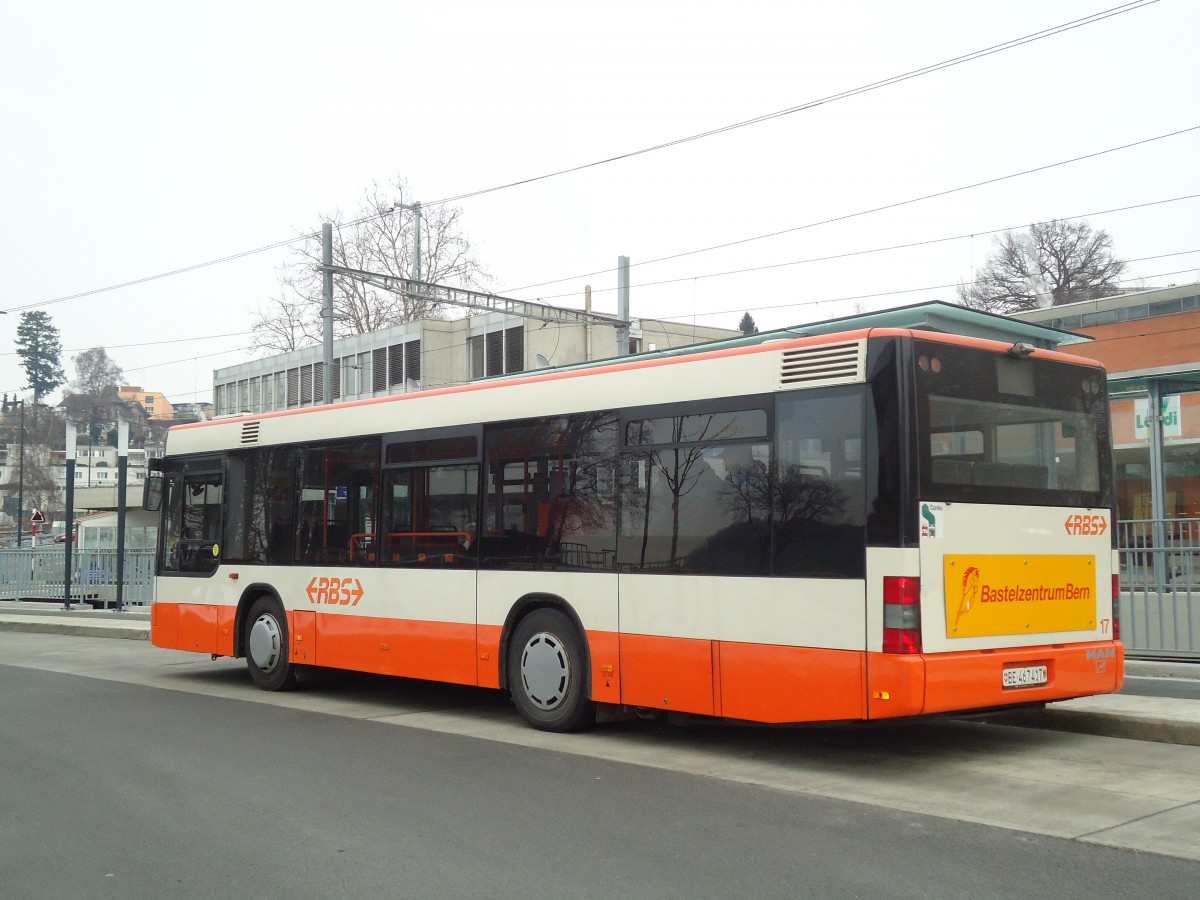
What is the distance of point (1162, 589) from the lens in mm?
12000

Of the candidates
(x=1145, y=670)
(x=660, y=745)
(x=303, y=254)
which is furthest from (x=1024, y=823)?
(x=303, y=254)

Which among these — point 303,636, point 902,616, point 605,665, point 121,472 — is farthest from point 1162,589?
point 121,472

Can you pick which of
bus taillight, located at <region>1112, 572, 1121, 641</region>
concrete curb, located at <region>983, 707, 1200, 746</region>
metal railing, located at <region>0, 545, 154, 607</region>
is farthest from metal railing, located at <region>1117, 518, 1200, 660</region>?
metal railing, located at <region>0, 545, 154, 607</region>

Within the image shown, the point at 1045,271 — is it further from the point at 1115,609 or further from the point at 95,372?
the point at 95,372

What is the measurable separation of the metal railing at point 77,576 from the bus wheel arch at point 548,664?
56.0ft

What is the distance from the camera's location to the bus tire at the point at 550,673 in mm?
9711

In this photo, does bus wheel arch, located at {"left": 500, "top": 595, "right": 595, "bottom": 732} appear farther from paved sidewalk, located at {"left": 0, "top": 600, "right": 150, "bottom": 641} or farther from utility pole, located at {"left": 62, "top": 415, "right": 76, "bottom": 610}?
utility pole, located at {"left": 62, "top": 415, "right": 76, "bottom": 610}

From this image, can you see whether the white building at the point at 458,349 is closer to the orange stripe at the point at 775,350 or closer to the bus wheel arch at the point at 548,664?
the orange stripe at the point at 775,350

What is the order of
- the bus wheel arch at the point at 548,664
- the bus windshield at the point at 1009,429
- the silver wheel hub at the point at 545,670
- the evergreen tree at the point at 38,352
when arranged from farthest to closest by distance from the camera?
the evergreen tree at the point at 38,352 → the silver wheel hub at the point at 545,670 → the bus wheel arch at the point at 548,664 → the bus windshield at the point at 1009,429

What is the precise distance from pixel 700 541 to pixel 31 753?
5.34m

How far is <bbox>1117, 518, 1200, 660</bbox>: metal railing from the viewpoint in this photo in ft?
38.4

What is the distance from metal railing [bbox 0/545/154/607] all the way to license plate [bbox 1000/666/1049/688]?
20.8 metres

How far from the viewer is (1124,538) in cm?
1255

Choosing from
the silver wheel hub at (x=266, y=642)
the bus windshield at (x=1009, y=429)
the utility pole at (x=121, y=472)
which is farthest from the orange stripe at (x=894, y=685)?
the utility pole at (x=121, y=472)
